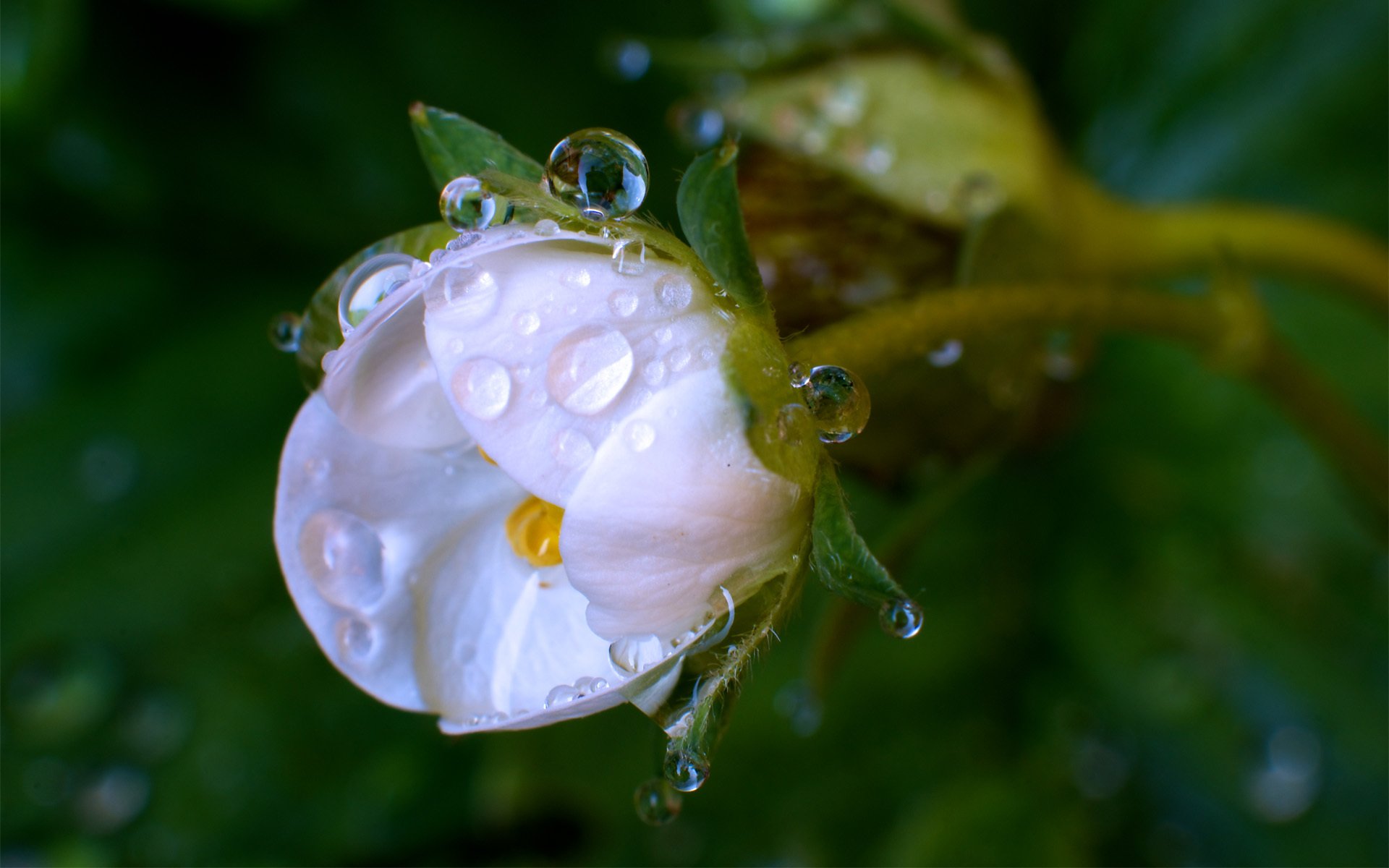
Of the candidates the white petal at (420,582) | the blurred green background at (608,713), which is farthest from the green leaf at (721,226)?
the blurred green background at (608,713)

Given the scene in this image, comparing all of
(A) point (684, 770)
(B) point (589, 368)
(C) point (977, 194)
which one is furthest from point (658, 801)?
(C) point (977, 194)

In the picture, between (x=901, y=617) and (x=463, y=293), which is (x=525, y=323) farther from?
(x=901, y=617)

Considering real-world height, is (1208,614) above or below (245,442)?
below

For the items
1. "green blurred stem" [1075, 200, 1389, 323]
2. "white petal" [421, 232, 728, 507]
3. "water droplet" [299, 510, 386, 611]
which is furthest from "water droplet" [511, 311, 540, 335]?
"green blurred stem" [1075, 200, 1389, 323]

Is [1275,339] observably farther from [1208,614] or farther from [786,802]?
[786,802]

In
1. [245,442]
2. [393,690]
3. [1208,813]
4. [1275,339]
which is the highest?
[393,690]

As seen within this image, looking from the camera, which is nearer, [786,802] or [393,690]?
[393,690]

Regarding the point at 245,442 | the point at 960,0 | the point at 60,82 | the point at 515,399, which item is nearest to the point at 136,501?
the point at 245,442

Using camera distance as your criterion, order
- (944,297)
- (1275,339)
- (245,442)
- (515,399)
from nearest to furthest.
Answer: (515,399), (944,297), (1275,339), (245,442)
